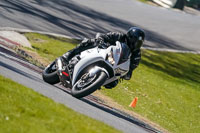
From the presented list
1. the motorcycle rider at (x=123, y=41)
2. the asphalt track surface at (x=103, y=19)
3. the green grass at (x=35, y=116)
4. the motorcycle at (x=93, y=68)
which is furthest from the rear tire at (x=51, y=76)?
the asphalt track surface at (x=103, y=19)

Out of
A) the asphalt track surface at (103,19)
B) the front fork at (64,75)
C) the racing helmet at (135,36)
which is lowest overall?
the asphalt track surface at (103,19)

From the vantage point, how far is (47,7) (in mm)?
24938

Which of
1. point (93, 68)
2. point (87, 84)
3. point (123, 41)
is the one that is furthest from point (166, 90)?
point (87, 84)

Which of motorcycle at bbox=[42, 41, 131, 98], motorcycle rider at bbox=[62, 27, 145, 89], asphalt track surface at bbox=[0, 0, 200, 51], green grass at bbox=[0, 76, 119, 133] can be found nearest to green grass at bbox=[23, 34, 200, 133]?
asphalt track surface at bbox=[0, 0, 200, 51]

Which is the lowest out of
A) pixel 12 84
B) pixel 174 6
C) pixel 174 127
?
pixel 174 6

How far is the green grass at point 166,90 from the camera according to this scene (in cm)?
1405

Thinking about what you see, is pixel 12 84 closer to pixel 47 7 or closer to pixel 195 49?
pixel 47 7

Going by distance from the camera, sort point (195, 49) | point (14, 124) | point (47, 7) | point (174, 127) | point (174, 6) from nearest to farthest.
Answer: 1. point (14, 124)
2. point (174, 127)
3. point (47, 7)
4. point (195, 49)
5. point (174, 6)

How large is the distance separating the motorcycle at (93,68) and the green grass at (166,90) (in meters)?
3.30

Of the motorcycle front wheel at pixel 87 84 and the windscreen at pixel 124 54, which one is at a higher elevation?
the windscreen at pixel 124 54

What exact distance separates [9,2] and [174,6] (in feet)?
63.0

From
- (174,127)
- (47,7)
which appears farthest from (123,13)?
(174,127)

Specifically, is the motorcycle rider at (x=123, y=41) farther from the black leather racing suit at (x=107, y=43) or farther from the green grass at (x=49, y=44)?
the green grass at (x=49, y=44)

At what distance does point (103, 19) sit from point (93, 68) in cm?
1797
